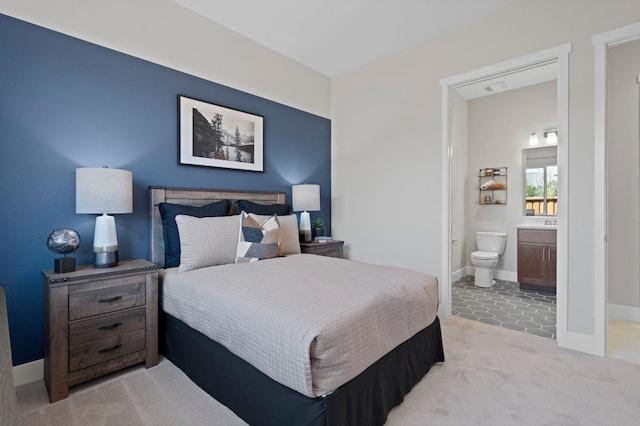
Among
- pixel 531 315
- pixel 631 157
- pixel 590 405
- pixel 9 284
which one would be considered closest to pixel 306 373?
pixel 590 405

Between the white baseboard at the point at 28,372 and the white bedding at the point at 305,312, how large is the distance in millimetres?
916

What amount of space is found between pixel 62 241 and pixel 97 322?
0.58 metres

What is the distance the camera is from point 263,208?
10.9ft

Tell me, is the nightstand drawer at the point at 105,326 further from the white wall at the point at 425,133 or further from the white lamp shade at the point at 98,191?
the white wall at the point at 425,133

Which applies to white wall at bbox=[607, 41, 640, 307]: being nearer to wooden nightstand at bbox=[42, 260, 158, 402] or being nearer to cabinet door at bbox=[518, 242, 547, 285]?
cabinet door at bbox=[518, 242, 547, 285]

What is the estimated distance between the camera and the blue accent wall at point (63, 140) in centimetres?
208

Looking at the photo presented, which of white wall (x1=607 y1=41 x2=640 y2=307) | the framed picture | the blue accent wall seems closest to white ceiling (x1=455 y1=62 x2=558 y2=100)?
white wall (x1=607 y1=41 x2=640 y2=307)

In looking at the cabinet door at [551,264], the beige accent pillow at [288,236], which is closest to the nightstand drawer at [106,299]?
the beige accent pillow at [288,236]

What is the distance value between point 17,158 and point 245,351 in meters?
2.06

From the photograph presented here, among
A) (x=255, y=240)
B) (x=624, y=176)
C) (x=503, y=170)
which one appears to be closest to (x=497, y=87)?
(x=503, y=170)

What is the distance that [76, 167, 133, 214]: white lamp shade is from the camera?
2.08 meters

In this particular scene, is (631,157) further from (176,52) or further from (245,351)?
(176,52)

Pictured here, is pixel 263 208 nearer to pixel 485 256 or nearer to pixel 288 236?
pixel 288 236

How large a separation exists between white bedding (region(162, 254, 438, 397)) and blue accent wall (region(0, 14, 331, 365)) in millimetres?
836
